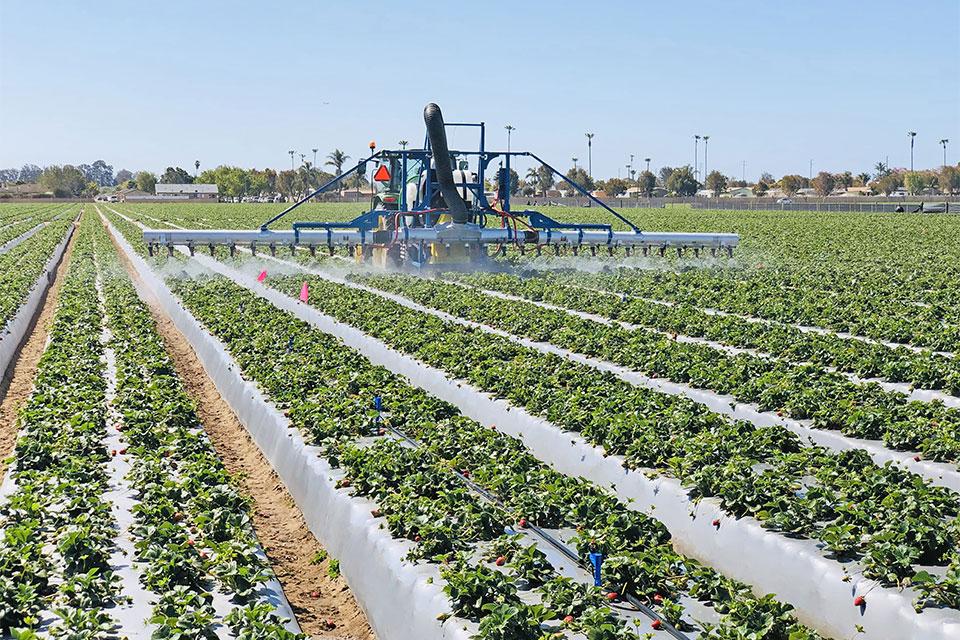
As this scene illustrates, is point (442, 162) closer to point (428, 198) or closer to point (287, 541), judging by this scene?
point (428, 198)

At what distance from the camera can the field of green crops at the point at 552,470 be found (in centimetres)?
659

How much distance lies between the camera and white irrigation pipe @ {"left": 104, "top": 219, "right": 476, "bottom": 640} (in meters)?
6.82

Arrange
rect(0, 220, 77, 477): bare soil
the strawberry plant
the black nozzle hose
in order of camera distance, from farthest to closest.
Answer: the black nozzle hose < rect(0, 220, 77, 477): bare soil < the strawberry plant

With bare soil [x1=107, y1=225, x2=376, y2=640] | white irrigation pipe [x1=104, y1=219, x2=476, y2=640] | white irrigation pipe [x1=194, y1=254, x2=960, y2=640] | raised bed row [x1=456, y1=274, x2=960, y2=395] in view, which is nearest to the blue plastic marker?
white irrigation pipe [x1=104, y1=219, x2=476, y2=640]

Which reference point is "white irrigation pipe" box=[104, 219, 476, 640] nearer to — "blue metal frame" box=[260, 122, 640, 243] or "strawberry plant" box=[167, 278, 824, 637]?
"strawberry plant" box=[167, 278, 824, 637]

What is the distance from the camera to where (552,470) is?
8992mm

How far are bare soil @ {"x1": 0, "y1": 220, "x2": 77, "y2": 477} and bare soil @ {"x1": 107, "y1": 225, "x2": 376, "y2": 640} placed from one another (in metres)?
2.01

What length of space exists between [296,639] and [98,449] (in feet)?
14.3

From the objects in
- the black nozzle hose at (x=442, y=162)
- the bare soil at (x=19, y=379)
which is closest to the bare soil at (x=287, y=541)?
the bare soil at (x=19, y=379)

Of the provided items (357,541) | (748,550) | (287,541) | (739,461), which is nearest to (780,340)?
(739,461)

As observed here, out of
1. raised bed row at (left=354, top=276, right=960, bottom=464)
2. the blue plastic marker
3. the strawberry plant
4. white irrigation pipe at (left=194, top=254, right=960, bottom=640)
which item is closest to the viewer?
white irrigation pipe at (left=194, top=254, right=960, bottom=640)

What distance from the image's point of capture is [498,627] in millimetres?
5969

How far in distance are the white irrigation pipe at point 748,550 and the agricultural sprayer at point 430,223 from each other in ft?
39.9

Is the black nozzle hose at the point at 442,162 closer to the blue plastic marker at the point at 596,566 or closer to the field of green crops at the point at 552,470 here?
the field of green crops at the point at 552,470
